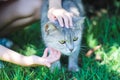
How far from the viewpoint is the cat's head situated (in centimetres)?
304

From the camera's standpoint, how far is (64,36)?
305 centimetres

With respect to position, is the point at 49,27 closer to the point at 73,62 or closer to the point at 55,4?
the point at 55,4

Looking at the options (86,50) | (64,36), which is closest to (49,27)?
(64,36)

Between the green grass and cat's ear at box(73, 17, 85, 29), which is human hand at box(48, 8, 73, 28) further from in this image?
the green grass

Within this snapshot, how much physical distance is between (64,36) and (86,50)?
2.22 ft

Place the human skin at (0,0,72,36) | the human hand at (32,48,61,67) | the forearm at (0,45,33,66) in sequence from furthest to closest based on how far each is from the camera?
the human skin at (0,0,72,36) < the forearm at (0,45,33,66) < the human hand at (32,48,61,67)

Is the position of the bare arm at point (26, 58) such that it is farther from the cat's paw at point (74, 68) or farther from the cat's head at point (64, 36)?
the cat's paw at point (74, 68)

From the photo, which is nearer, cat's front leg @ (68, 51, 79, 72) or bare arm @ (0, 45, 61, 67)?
bare arm @ (0, 45, 61, 67)

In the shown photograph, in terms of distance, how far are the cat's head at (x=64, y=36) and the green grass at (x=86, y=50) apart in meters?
0.21

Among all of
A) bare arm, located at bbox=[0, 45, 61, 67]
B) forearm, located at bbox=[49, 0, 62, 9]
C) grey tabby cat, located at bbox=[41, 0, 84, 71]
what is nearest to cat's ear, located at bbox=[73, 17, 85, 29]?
grey tabby cat, located at bbox=[41, 0, 84, 71]

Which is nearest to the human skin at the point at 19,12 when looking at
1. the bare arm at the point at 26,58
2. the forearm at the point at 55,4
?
the forearm at the point at 55,4

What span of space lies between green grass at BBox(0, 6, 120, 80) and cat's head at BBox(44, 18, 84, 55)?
0.69ft

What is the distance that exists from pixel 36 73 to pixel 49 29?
389 millimetres

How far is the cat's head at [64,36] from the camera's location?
9.97 ft
